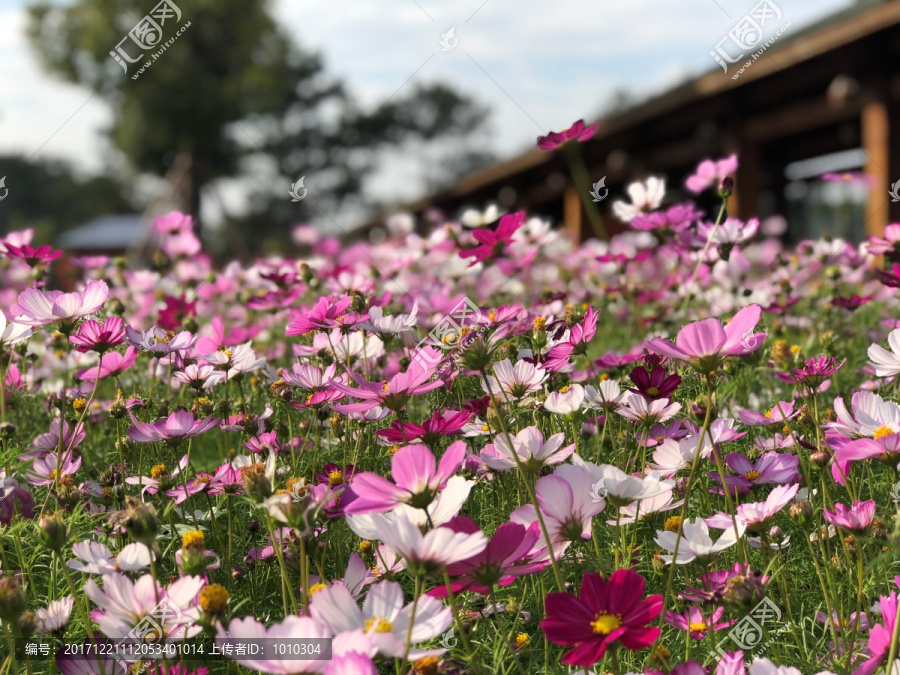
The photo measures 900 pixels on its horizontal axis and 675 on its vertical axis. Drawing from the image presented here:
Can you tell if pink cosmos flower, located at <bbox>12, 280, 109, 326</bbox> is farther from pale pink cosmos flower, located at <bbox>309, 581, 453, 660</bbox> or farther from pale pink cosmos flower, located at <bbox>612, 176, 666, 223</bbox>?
pale pink cosmos flower, located at <bbox>612, 176, 666, 223</bbox>

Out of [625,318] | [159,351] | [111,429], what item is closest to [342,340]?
[159,351]

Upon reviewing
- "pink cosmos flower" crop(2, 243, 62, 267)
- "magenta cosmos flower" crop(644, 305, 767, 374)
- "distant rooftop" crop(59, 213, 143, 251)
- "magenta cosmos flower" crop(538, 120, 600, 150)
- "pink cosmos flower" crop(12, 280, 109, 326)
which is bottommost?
"magenta cosmos flower" crop(644, 305, 767, 374)

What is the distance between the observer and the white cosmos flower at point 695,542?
0.75 m

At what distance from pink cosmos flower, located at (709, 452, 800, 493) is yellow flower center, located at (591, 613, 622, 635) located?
0.37 metres

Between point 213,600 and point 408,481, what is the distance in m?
0.17

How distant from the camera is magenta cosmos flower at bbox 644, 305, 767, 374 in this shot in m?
0.67

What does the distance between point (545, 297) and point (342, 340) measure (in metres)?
0.53

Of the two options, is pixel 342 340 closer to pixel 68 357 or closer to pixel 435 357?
pixel 435 357

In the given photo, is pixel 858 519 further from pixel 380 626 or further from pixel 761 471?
pixel 380 626

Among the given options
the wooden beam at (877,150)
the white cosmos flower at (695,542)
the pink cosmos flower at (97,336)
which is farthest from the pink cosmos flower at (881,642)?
the wooden beam at (877,150)

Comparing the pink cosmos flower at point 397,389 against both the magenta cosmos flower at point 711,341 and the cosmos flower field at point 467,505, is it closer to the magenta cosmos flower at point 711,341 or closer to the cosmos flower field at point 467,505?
the cosmos flower field at point 467,505
